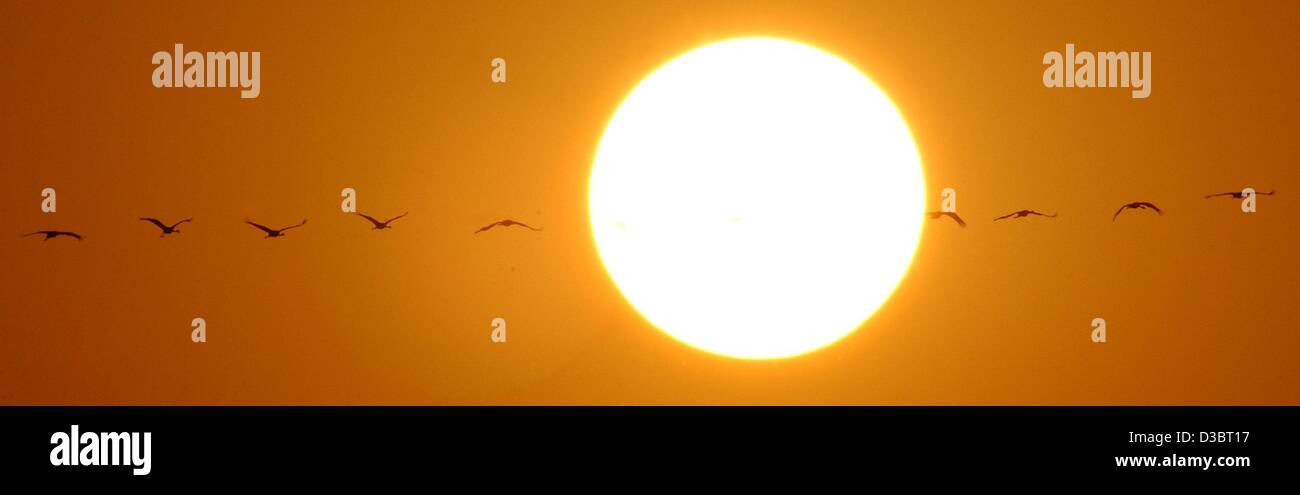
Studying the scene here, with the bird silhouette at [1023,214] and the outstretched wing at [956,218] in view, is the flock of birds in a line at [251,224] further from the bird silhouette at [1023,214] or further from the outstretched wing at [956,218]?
the bird silhouette at [1023,214]

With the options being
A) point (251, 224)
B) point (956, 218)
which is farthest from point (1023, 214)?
point (251, 224)

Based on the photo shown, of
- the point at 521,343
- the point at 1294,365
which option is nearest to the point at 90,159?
→ the point at 521,343

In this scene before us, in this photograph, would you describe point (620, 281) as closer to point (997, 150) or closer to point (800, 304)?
Answer: point (800, 304)

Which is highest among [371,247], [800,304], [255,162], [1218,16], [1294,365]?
[1218,16]

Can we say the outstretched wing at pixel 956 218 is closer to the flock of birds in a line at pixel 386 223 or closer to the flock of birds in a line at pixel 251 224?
the flock of birds in a line at pixel 386 223

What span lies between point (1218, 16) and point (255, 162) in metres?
3.21

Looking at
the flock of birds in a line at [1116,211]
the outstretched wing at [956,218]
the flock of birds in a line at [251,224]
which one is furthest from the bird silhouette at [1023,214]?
the flock of birds in a line at [251,224]

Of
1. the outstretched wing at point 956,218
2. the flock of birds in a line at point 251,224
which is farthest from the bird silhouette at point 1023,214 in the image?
the flock of birds in a line at point 251,224

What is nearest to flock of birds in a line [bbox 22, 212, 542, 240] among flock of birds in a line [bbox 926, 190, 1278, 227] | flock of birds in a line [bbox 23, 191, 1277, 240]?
flock of birds in a line [bbox 23, 191, 1277, 240]

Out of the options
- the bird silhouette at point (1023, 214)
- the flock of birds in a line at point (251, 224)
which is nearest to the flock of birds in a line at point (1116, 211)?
the bird silhouette at point (1023, 214)

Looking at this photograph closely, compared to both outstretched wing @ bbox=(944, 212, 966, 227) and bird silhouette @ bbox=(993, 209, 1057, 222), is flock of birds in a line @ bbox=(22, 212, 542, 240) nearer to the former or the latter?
outstretched wing @ bbox=(944, 212, 966, 227)

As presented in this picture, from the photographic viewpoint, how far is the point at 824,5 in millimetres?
3143

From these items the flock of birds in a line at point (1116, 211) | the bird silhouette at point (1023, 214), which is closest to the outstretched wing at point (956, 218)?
the flock of birds in a line at point (1116, 211)

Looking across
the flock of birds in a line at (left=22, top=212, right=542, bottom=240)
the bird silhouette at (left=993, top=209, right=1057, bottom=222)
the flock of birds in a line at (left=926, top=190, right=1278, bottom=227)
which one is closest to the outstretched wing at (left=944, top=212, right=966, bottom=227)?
the flock of birds in a line at (left=926, top=190, right=1278, bottom=227)
